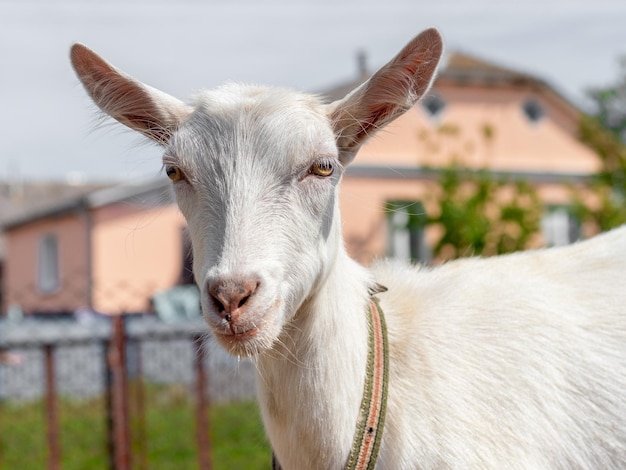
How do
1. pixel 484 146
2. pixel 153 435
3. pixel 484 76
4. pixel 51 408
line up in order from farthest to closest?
1. pixel 484 76
2. pixel 484 146
3. pixel 153 435
4. pixel 51 408

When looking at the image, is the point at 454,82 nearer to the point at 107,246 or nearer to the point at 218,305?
the point at 107,246

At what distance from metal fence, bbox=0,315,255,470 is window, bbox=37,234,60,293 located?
14.1 meters

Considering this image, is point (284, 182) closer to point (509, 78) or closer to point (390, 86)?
point (390, 86)

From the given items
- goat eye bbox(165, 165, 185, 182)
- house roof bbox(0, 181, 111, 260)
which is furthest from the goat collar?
house roof bbox(0, 181, 111, 260)

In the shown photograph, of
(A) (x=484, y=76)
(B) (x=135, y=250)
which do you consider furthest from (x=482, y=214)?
(B) (x=135, y=250)

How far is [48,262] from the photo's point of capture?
25.4 meters

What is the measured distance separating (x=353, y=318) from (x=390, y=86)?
0.85 metres

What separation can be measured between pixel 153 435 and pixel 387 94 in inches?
293

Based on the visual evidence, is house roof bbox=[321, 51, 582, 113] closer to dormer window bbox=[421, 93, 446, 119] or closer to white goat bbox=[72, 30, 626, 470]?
dormer window bbox=[421, 93, 446, 119]

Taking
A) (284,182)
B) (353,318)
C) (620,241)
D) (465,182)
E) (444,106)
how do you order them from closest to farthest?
(284,182) < (353,318) < (620,241) < (465,182) < (444,106)

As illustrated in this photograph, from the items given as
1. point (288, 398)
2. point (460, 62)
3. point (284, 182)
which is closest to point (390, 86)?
point (284, 182)

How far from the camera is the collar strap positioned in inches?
121

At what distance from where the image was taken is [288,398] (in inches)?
124

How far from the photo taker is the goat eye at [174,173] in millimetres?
3182
